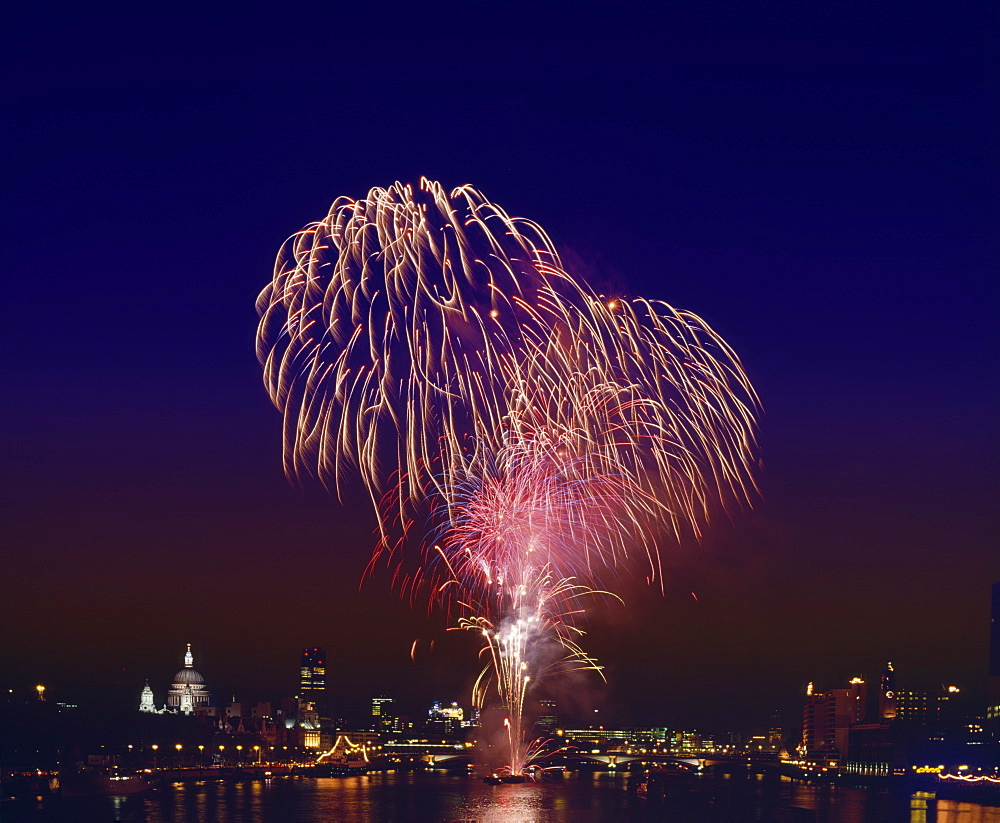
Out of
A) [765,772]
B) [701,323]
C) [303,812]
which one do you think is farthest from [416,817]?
[765,772]

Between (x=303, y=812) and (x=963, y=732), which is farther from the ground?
(x=303, y=812)

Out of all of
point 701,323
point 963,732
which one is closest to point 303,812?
point 701,323

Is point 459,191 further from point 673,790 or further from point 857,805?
point 673,790

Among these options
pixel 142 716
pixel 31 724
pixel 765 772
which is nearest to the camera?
pixel 31 724

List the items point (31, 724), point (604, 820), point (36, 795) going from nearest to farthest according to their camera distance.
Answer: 1. point (604, 820)
2. point (36, 795)
3. point (31, 724)

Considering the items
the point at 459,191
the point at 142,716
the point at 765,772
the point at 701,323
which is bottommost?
the point at 765,772

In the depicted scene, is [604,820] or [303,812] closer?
[604,820]
